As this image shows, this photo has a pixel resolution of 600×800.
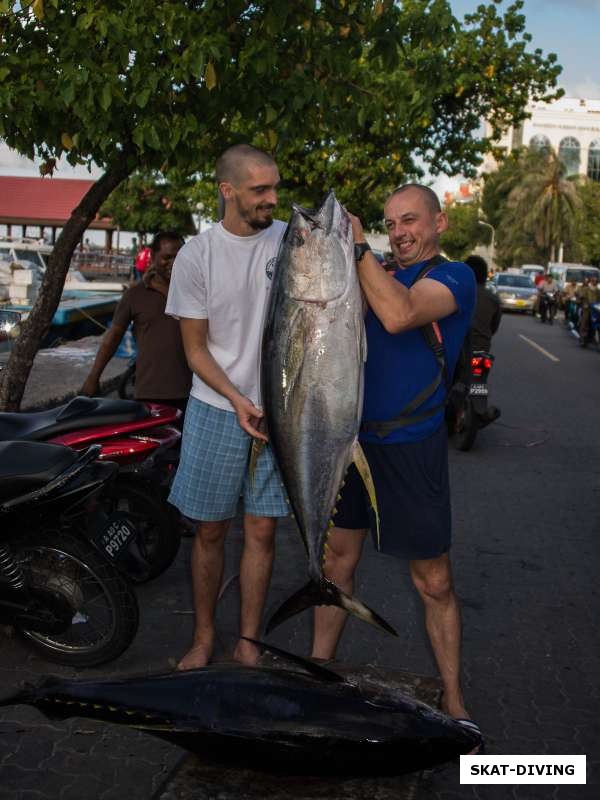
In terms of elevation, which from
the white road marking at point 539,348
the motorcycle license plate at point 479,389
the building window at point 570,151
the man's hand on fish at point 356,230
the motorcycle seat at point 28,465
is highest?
the building window at point 570,151

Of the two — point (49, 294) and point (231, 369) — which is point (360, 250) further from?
point (49, 294)

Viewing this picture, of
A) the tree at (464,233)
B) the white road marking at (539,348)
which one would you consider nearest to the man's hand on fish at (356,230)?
the white road marking at (539,348)

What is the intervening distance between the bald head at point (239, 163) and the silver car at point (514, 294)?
3807cm

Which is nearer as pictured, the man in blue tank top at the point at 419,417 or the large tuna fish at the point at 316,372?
the large tuna fish at the point at 316,372

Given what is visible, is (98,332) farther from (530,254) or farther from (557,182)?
(530,254)

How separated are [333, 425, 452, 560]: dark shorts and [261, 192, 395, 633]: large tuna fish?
35cm

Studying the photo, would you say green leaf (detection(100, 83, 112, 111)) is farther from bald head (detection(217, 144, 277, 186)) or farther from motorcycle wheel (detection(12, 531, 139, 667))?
motorcycle wheel (detection(12, 531, 139, 667))

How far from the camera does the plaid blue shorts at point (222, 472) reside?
4.20m

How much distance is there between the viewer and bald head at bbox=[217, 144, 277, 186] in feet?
13.0

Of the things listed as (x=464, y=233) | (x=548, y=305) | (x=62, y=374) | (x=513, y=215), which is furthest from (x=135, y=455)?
(x=464, y=233)

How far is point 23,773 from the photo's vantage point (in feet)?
12.0

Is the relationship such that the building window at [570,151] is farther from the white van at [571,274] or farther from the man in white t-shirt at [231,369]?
the man in white t-shirt at [231,369]

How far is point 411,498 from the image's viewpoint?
12.3 ft

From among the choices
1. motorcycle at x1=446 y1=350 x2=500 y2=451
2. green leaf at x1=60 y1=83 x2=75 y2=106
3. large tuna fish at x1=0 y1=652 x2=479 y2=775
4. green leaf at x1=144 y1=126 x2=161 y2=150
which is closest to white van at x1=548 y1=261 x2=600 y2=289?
motorcycle at x1=446 y1=350 x2=500 y2=451
